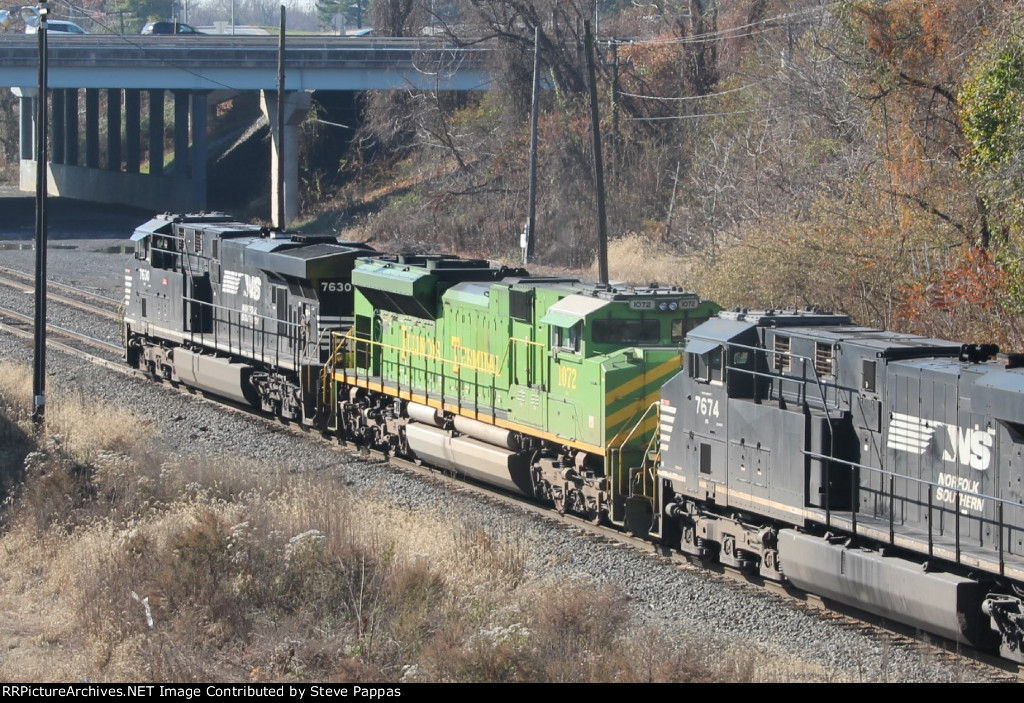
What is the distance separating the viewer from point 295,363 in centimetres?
2017

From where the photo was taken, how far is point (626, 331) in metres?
14.4

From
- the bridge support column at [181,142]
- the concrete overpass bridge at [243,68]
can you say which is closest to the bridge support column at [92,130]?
the bridge support column at [181,142]

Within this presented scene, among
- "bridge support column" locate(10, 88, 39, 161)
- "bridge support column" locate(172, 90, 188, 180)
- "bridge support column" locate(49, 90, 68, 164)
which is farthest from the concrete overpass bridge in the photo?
"bridge support column" locate(49, 90, 68, 164)

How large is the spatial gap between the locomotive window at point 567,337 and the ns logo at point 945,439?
412 cm

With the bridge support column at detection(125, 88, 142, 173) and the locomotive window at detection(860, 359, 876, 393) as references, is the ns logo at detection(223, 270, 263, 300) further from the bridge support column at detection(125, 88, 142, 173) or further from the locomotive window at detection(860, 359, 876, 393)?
the bridge support column at detection(125, 88, 142, 173)

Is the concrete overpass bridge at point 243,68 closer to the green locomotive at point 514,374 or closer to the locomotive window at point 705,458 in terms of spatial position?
the green locomotive at point 514,374

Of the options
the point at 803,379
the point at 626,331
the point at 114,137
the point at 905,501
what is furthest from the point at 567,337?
the point at 114,137

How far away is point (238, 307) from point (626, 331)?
396 inches

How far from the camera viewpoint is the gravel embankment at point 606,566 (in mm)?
10094

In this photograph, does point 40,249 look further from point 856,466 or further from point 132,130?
point 132,130

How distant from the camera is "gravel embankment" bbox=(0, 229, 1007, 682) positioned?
10094 millimetres

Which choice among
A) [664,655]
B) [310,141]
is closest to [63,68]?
[310,141]

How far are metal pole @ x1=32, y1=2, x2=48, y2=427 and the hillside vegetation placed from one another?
1241 cm
